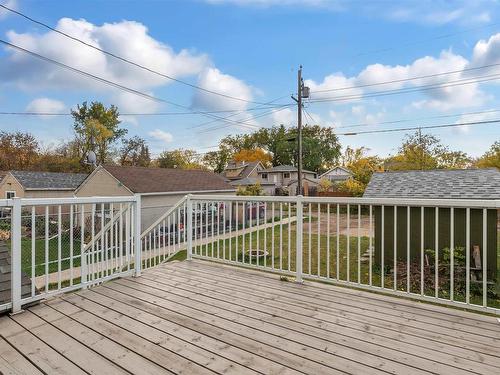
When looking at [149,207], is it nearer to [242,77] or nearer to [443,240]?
[242,77]

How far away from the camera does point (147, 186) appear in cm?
1396

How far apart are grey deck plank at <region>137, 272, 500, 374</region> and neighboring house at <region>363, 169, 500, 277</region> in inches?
163

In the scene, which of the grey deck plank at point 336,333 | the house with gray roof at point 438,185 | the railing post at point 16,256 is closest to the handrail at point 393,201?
the grey deck plank at point 336,333

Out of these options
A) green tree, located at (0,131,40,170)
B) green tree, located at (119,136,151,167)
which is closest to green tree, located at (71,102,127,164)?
green tree, located at (119,136,151,167)

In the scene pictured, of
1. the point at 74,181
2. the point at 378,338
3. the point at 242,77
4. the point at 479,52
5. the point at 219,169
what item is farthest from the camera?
the point at 219,169

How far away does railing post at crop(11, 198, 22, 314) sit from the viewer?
2.38 meters

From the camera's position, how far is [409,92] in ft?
60.3

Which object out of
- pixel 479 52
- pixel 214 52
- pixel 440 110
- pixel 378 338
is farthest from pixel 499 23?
pixel 378 338

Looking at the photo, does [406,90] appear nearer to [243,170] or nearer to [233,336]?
[233,336]

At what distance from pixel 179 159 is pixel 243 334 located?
35.0 m

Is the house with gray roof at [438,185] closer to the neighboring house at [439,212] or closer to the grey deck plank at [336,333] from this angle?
the neighboring house at [439,212]

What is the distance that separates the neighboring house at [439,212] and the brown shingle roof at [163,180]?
9377mm

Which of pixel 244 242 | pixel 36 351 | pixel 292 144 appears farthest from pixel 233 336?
pixel 292 144

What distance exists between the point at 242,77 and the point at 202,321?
57.9 feet
